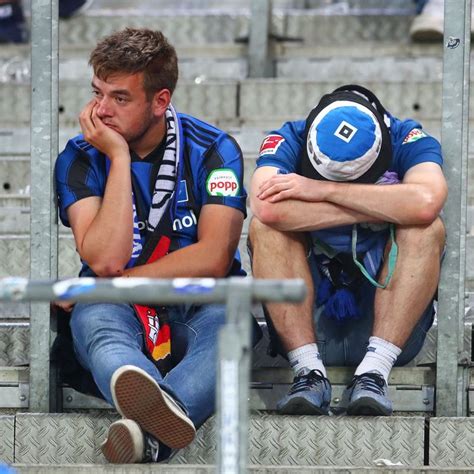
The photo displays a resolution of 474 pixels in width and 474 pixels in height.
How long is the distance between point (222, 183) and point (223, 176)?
0.08 ft

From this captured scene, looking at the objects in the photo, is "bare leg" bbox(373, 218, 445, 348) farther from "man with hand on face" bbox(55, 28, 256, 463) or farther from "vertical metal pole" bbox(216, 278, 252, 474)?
"vertical metal pole" bbox(216, 278, 252, 474)

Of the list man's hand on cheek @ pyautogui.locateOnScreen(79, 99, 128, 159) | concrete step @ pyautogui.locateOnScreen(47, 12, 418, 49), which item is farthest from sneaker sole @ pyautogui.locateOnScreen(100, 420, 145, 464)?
concrete step @ pyautogui.locateOnScreen(47, 12, 418, 49)

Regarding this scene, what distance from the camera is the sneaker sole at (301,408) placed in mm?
3949

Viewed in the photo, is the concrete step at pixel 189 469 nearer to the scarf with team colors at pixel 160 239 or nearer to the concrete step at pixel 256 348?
the scarf with team colors at pixel 160 239

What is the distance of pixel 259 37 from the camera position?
6488mm

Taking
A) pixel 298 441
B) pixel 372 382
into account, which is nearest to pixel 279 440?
pixel 298 441

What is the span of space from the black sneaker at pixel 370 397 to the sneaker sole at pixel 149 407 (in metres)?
0.49

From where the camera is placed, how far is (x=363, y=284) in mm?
4191

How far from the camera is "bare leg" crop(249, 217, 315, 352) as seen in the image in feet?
13.3

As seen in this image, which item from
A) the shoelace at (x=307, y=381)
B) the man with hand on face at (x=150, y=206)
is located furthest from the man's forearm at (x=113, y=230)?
the shoelace at (x=307, y=381)

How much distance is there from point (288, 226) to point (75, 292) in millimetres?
1513

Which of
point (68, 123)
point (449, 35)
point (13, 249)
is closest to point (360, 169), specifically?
point (449, 35)

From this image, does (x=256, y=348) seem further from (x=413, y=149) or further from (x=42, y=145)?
(x=42, y=145)

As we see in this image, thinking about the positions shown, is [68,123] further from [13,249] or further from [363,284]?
[363,284]
